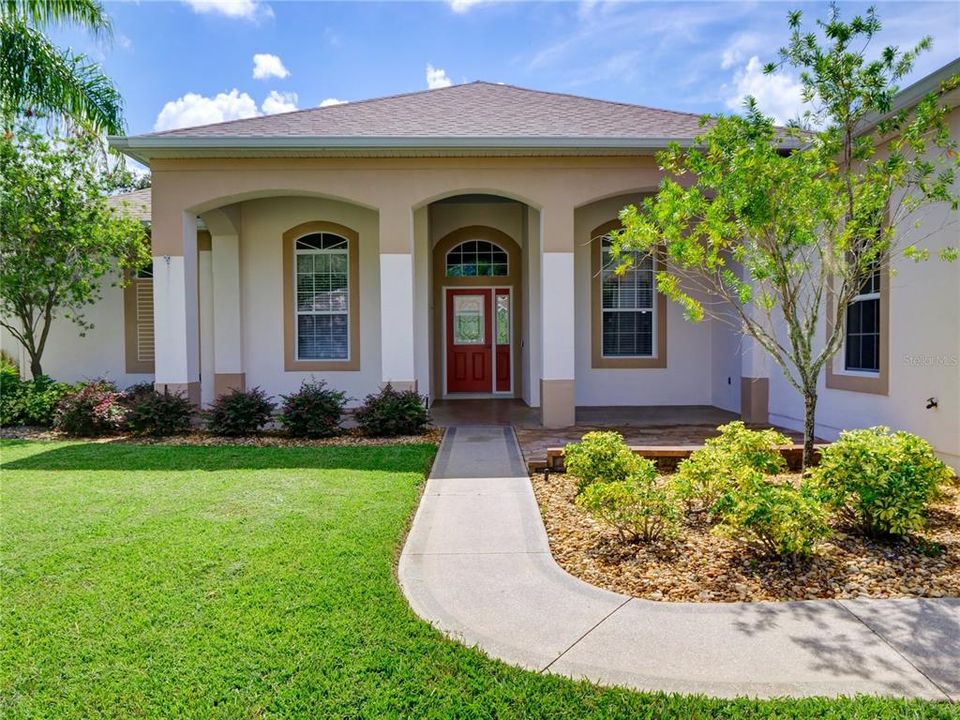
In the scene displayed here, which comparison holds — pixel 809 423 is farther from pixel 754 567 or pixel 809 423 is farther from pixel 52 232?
pixel 52 232

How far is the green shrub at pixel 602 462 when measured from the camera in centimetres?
561

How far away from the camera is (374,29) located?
10.1 meters

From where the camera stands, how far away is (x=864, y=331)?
8.05 meters

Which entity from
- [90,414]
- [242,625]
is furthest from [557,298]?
[90,414]

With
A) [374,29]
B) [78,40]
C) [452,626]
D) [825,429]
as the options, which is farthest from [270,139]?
[825,429]

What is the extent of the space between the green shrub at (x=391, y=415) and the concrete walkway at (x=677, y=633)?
438cm

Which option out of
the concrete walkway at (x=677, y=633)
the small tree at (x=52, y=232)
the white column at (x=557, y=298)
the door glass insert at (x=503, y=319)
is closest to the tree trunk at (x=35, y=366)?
the small tree at (x=52, y=232)

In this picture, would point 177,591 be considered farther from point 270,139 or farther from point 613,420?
point 613,420

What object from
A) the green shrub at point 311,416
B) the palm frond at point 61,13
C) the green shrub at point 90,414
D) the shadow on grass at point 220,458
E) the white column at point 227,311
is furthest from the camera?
the white column at point 227,311

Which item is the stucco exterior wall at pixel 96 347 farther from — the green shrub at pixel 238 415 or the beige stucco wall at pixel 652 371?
the beige stucco wall at pixel 652 371

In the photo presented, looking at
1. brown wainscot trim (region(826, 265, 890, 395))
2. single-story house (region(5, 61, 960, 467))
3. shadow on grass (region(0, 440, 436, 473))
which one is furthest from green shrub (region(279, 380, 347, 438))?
brown wainscot trim (region(826, 265, 890, 395))

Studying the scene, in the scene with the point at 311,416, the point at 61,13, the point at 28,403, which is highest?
the point at 61,13

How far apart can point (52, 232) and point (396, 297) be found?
686cm

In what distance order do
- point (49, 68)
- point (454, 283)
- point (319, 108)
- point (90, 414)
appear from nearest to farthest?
1. point (90, 414)
2. point (49, 68)
3. point (319, 108)
4. point (454, 283)
